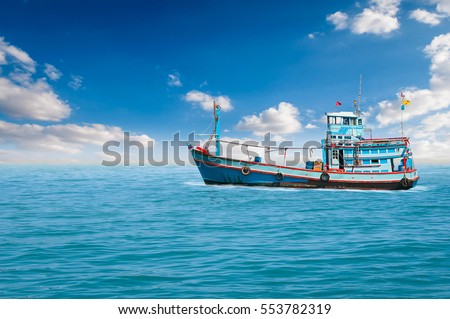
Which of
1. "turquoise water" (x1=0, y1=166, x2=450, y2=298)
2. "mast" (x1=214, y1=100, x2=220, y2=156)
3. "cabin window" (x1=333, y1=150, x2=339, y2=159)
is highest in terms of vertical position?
"mast" (x1=214, y1=100, x2=220, y2=156)

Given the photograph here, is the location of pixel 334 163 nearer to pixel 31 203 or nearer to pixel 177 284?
pixel 31 203

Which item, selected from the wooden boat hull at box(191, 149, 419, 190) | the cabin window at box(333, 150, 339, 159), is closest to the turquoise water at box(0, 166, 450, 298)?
the wooden boat hull at box(191, 149, 419, 190)

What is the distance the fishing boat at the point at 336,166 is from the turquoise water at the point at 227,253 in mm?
14850

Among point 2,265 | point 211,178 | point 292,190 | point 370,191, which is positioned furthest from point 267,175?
point 2,265

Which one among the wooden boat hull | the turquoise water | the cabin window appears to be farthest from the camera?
the cabin window

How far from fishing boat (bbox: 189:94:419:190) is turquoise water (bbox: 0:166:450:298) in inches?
585

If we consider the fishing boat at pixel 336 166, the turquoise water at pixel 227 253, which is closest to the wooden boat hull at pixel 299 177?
the fishing boat at pixel 336 166

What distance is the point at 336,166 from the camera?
41.8m

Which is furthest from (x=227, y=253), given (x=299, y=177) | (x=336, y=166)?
(x=336, y=166)

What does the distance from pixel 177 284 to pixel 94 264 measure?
3698mm

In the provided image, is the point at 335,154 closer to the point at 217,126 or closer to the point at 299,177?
the point at 299,177

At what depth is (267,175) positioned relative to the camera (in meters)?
39.3

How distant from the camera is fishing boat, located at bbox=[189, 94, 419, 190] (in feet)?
129

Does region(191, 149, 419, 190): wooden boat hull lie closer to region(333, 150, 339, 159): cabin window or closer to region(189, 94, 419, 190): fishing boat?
region(189, 94, 419, 190): fishing boat
